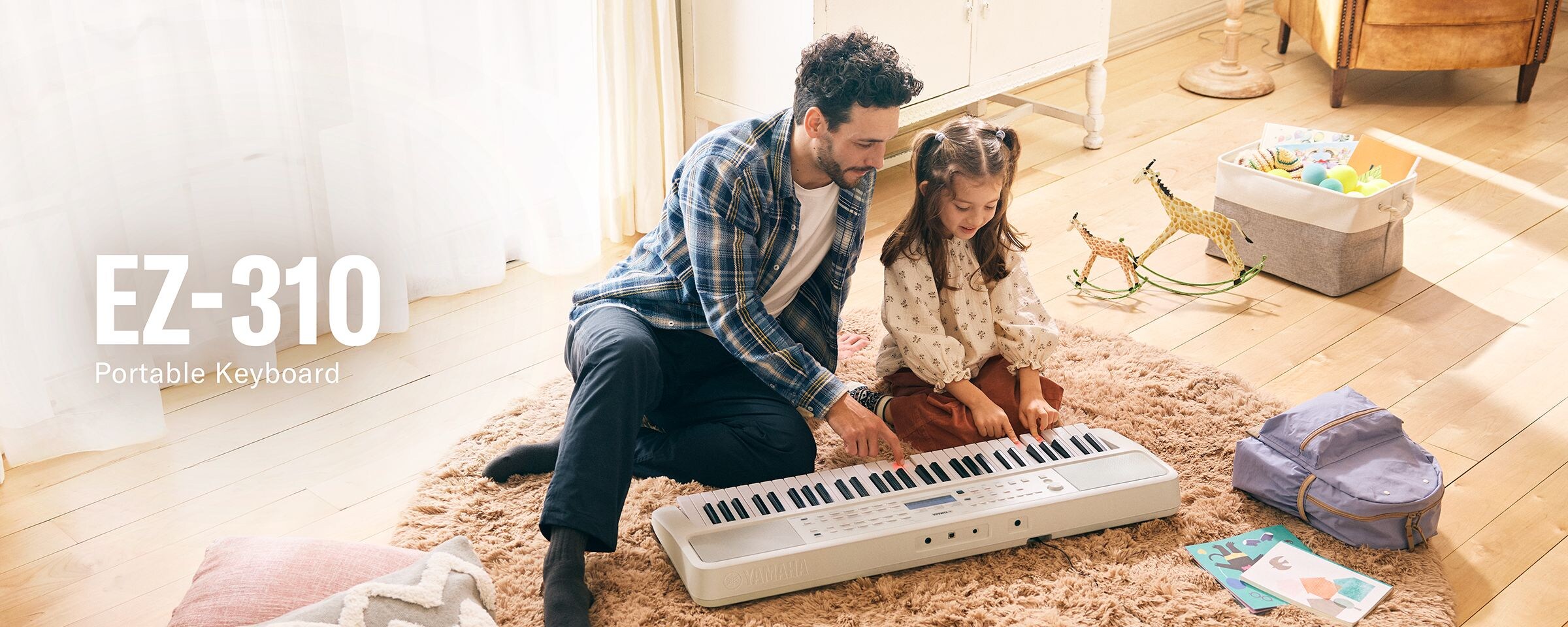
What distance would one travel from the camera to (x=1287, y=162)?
2912mm

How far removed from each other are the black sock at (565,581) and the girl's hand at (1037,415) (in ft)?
2.59

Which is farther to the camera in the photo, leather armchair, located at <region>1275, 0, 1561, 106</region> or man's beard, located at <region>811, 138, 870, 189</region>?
leather armchair, located at <region>1275, 0, 1561, 106</region>

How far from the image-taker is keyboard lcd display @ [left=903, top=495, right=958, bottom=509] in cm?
194

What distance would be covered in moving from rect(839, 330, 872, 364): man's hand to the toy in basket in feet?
1.93

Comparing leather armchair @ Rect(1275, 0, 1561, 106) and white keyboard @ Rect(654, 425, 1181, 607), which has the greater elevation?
leather armchair @ Rect(1275, 0, 1561, 106)

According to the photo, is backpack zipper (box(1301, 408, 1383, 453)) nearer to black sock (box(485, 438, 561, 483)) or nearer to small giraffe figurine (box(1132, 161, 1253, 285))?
small giraffe figurine (box(1132, 161, 1253, 285))

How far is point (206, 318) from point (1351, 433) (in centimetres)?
215

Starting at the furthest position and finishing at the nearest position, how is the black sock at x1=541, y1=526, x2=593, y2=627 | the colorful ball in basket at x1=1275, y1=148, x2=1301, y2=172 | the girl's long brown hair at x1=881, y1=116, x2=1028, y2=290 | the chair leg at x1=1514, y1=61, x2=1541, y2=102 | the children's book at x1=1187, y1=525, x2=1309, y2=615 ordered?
the chair leg at x1=1514, y1=61, x2=1541, y2=102, the colorful ball in basket at x1=1275, y1=148, x2=1301, y2=172, the girl's long brown hair at x1=881, y1=116, x2=1028, y2=290, the children's book at x1=1187, y1=525, x2=1309, y2=615, the black sock at x1=541, y1=526, x2=593, y2=627

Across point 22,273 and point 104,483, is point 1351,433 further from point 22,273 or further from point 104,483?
point 22,273

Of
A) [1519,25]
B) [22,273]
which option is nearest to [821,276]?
[22,273]

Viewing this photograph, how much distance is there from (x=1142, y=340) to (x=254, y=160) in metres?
1.88

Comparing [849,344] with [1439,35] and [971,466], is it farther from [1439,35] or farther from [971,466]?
[1439,35]

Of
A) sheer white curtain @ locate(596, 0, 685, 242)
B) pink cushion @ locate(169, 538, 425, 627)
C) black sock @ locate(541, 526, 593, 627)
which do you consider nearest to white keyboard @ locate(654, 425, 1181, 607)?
black sock @ locate(541, 526, 593, 627)

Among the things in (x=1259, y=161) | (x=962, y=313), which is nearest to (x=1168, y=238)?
(x=1259, y=161)
